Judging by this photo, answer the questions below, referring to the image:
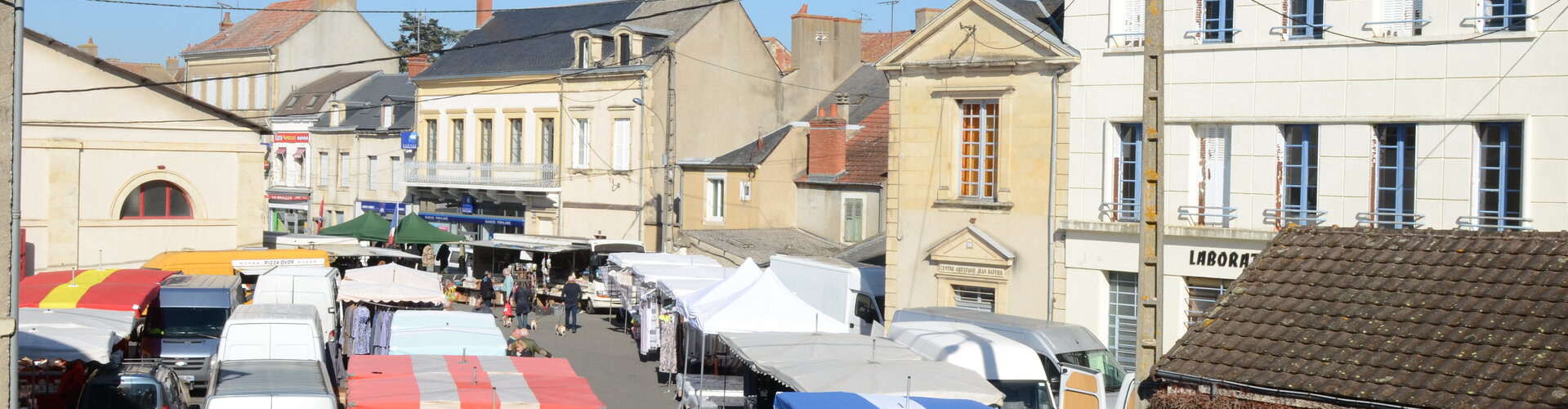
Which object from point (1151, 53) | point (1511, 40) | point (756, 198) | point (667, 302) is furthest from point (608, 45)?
point (1151, 53)

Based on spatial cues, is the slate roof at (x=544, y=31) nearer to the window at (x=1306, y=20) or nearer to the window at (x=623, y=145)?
the window at (x=623, y=145)

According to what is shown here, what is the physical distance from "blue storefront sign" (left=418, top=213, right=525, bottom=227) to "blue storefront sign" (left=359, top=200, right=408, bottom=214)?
1529 mm

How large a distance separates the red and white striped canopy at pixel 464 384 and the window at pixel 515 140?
26.6 m

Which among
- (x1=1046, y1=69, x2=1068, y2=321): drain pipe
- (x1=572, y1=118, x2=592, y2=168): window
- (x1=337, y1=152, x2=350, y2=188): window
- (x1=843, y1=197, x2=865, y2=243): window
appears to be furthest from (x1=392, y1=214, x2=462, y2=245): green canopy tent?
(x1=1046, y1=69, x2=1068, y2=321): drain pipe

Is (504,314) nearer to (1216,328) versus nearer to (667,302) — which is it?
(667,302)

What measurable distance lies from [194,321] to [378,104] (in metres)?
30.1

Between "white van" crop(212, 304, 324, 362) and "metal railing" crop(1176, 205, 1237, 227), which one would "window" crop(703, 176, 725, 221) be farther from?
"white van" crop(212, 304, 324, 362)

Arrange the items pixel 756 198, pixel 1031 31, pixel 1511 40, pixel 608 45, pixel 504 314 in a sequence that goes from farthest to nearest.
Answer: pixel 608 45, pixel 756 198, pixel 504 314, pixel 1031 31, pixel 1511 40

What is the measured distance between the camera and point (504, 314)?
89.7ft

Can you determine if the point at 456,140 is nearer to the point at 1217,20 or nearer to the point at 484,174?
the point at 484,174

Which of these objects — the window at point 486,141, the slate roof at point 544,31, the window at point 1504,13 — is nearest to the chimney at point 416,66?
the slate roof at point 544,31

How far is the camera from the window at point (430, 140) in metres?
43.4

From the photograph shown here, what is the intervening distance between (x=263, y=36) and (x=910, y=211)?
4072cm

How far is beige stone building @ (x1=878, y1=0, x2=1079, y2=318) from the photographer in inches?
811
